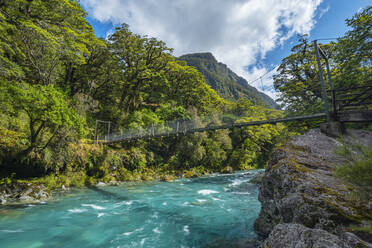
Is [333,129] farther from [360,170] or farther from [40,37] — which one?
[40,37]

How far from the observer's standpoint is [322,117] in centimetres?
676

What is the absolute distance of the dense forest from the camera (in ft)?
23.6

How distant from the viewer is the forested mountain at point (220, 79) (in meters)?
98.2

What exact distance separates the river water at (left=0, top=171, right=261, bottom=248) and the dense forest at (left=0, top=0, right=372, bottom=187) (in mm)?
3054

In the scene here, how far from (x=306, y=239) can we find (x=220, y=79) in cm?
11440

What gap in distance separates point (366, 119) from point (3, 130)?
42.6 ft

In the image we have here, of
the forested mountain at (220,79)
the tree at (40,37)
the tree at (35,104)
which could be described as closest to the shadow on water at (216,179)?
the tree at (35,104)

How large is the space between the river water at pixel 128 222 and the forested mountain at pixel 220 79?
73.3 m

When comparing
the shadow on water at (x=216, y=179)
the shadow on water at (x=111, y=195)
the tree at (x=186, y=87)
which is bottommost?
the shadow on water at (x=216, y=179)

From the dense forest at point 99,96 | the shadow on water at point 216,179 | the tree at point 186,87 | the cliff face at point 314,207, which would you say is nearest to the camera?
the cliff face at point 314,207

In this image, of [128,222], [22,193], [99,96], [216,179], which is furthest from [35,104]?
[99,96]

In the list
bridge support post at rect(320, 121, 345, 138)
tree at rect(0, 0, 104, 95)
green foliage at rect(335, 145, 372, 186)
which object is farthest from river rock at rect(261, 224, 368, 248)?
tree at rect(0, 0, 104, 95)

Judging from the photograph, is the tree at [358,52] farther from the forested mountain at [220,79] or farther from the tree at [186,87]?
the forested mountain at [220,79]

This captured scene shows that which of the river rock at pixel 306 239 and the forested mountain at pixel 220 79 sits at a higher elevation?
the forested mountain at pixel 220 79
